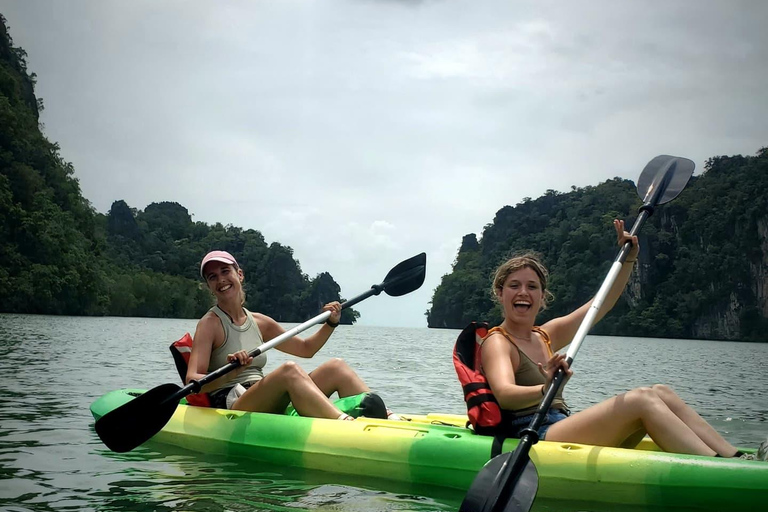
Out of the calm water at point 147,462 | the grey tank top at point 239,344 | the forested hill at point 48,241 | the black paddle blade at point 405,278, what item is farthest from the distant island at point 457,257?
the grey tank top at point 239,344

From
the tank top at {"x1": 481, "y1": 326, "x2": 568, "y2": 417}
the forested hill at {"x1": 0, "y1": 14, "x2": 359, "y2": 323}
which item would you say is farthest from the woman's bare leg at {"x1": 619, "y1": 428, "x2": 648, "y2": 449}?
the forested hill at {"x1": 0, "y1": 14, "x2": 359, "y2": 323}

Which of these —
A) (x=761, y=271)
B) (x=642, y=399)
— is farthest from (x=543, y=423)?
(x=761, y=271)

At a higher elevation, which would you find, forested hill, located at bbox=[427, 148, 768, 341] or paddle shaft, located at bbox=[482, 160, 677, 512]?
forested hill, located at bbox=[427, 148, 768, 341]

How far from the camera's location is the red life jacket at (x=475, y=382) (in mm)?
3764

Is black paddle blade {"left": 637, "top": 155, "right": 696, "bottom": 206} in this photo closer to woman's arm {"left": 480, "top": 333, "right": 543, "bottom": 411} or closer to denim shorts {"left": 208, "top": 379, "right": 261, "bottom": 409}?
woman's arm {"left": 480, "top": 333, "right": 543, "bottom": 411}

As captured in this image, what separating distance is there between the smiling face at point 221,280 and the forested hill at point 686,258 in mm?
57475

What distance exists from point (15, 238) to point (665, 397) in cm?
3899

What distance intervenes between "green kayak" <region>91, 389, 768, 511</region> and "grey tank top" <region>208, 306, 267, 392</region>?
0.27 m

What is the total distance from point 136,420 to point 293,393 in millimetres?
890

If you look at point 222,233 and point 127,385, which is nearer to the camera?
point 127,385

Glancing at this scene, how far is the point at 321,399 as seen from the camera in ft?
15.2

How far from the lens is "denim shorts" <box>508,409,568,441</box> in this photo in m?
3.77

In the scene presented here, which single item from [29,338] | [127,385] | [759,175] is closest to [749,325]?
[759,175]

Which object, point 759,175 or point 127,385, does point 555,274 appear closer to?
point 759,175
